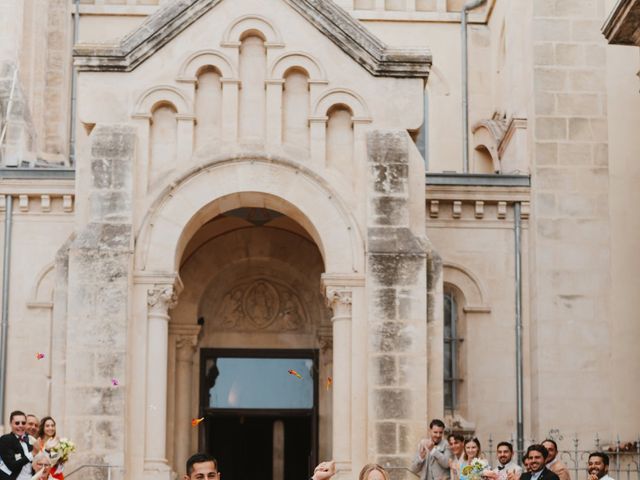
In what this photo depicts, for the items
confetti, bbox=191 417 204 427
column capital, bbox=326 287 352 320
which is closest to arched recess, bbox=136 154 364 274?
column capital, bbox=326 287 352 320

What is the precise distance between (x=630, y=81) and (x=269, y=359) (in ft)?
26.7

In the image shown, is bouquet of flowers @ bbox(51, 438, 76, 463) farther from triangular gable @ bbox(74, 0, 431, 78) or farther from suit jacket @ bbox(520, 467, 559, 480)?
triangular gable @ bbox(74, 0, 431, 78)

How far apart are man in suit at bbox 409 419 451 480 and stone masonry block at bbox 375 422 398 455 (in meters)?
0.43

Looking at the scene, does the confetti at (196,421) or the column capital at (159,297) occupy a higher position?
the column capital at (159,297)

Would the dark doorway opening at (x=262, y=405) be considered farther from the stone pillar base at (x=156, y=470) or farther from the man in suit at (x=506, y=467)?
the man in suit at (x=506, y=467)

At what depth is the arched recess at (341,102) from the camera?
22938mm

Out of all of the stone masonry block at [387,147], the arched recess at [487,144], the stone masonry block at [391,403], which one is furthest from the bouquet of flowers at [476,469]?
the arched recess at [487,144]

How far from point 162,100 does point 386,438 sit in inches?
237

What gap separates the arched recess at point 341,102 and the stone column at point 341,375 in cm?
265

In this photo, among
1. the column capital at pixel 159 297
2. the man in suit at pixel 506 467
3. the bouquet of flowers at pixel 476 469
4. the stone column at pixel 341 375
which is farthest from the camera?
the column capital at pixel 159 297

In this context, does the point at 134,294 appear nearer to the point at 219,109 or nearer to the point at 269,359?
the point at 219,109

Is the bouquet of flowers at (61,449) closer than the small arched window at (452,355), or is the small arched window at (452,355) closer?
the bouquet of flowers at (61,449)

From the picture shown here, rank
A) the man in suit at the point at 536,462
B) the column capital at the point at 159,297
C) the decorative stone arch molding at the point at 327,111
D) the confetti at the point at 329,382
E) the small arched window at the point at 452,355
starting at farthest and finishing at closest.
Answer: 1. the small arched window at the point at 452,355
2. the confetti at the point at 329,382
3. the decorative stone arch molding at the point at 327,111
4. the column capital at the point at 159,297
5. the man in suit at the point at 536,462

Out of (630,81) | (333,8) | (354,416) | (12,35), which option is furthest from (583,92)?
A: (12,35)
